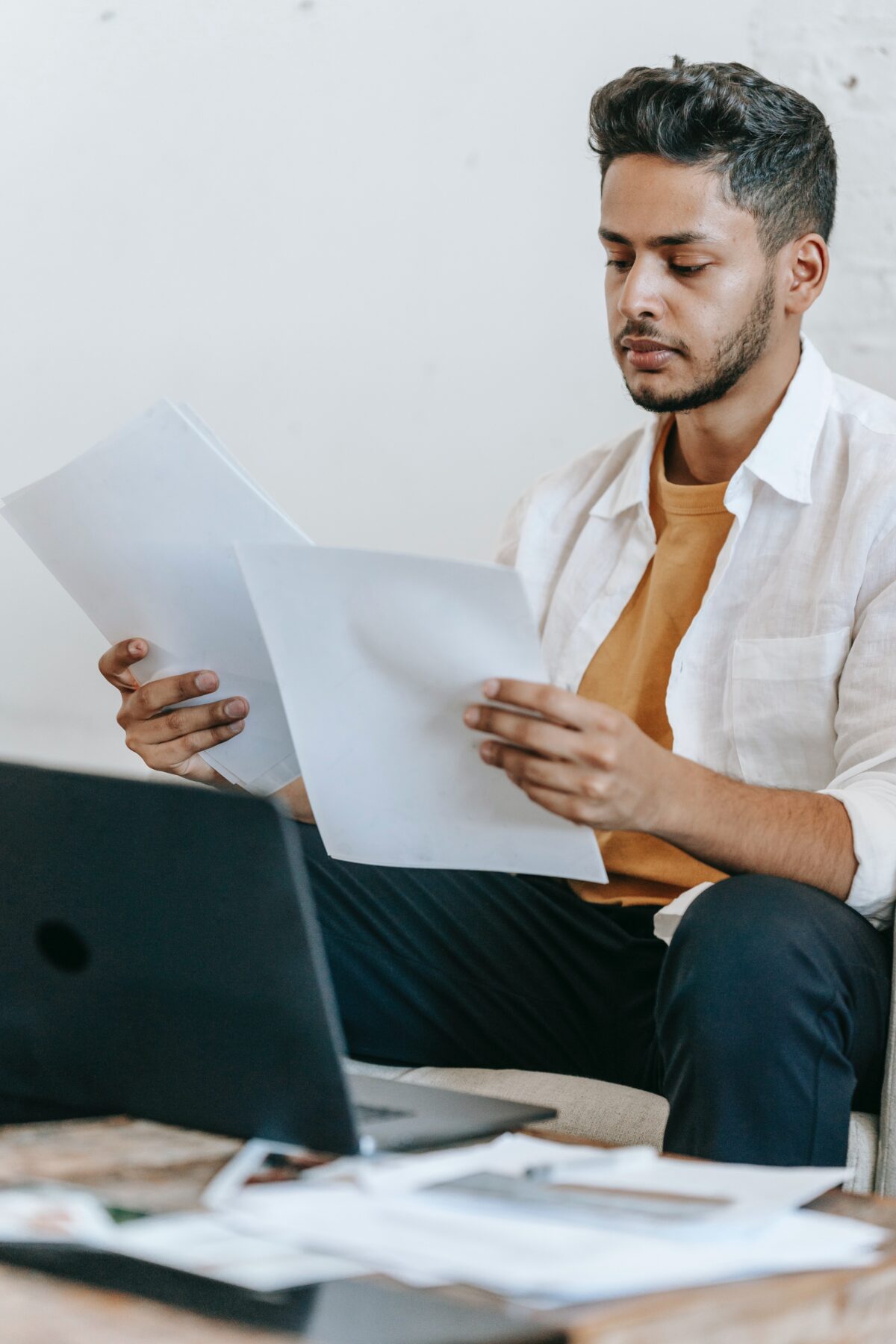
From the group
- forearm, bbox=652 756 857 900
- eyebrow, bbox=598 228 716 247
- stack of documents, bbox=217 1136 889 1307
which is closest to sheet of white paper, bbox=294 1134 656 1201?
stack of documents, bbox=217 1136 889 1307

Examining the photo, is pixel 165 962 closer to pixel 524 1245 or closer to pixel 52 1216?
pixel 52 1216

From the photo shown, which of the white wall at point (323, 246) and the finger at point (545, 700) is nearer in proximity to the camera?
the finger at point (545, 700)

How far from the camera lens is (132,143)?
2.02m

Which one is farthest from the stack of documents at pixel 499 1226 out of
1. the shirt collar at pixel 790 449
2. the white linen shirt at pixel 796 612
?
the shirt collar at pixel 790 449

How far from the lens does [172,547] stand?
47.4 inches

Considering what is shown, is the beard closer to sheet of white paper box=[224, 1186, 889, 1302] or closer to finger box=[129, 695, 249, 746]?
finger box=[129, 695, 249, 746]

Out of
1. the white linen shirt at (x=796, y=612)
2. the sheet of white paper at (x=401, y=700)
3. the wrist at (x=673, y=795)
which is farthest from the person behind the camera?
the white linen shirt at (x=796, y=612)

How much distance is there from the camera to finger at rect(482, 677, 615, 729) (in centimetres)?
94

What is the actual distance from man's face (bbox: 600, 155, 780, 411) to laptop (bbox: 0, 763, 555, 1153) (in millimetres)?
900

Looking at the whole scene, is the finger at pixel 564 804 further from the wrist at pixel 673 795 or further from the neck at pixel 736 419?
the neck at pixel 736 419

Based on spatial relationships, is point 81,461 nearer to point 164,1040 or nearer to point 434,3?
point 164,1040

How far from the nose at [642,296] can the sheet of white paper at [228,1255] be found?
1042 millimetres

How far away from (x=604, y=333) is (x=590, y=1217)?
1.76m

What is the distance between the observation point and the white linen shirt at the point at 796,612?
1.27 m
